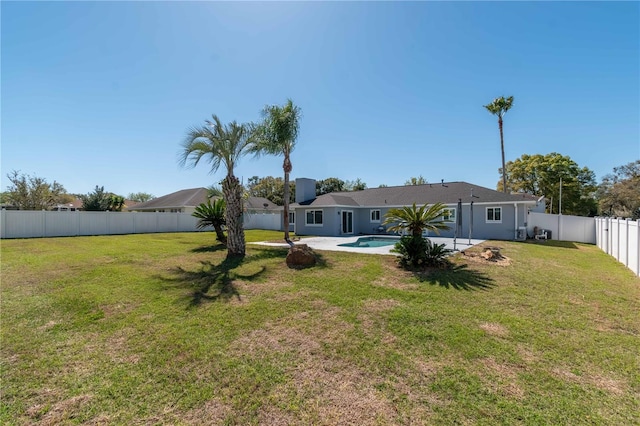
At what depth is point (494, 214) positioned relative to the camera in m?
20.7

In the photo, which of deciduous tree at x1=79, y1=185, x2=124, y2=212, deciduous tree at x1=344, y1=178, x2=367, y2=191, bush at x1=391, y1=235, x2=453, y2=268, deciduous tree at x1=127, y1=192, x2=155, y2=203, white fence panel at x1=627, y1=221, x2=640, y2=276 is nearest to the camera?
white fence panel at x1=627, y1=221, x2=640, y2=276

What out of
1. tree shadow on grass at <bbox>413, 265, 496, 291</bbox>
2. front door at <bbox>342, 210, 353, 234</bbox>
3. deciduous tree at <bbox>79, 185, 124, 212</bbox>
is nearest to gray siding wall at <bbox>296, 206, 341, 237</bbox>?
front door at <bbox>342, 210, 353, 234</bbox>

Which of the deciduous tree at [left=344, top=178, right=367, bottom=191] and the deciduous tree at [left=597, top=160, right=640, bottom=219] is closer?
the deciduous tree at [left=597, top=160, right=640, bottom=219]

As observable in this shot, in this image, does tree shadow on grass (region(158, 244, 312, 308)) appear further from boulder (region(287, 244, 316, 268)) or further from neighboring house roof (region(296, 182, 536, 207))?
neighboring house roof (region(296, 182, 536, 207))

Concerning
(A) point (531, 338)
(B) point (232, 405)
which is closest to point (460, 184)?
(A) point (531, 338)

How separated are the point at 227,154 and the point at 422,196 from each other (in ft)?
56.7

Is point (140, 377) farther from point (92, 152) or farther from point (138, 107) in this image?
point (92, 152)

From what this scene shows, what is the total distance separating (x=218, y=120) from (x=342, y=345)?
1087 cm

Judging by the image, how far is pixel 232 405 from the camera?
132 inches

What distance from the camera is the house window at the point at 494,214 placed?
20453 mm

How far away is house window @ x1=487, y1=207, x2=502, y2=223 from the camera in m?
20.5

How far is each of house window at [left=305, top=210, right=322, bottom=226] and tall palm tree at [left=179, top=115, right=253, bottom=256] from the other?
12.5m

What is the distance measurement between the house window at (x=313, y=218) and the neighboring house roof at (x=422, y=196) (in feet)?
2.45

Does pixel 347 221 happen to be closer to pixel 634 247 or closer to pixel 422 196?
pixel 422 196
